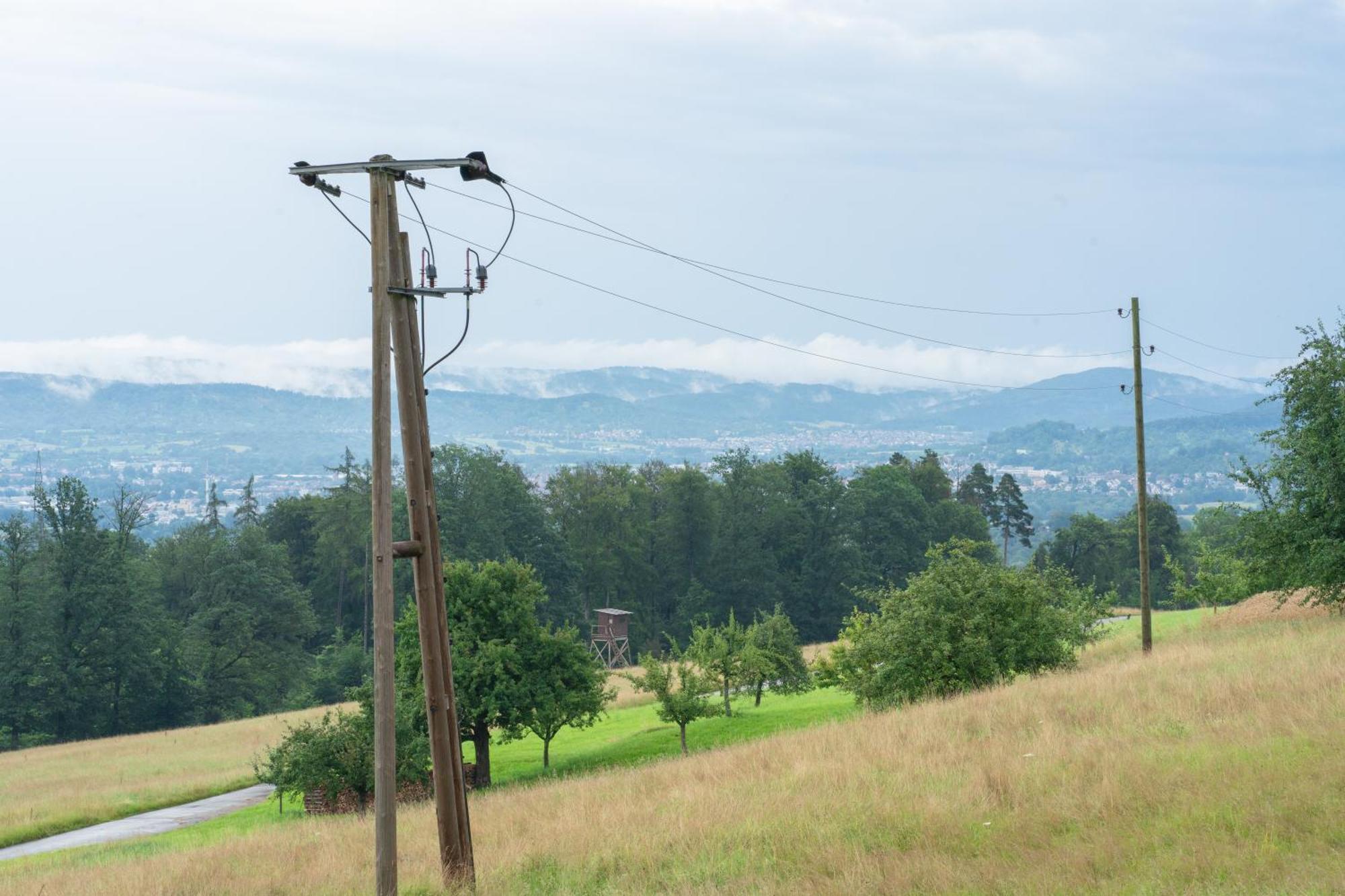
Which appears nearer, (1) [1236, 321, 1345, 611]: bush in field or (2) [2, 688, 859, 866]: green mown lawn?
(2) [2, 688, 859, 866]: green mown lawn

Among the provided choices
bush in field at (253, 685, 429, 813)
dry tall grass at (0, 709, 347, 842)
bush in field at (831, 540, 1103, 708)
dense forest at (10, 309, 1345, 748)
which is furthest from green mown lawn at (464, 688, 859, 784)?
dense forest at (10, 309, 1345, 748)

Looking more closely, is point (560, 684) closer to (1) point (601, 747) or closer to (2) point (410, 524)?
(1) point (601, 747)

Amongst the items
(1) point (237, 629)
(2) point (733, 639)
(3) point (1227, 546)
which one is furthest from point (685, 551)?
(3) point (1227, 546)

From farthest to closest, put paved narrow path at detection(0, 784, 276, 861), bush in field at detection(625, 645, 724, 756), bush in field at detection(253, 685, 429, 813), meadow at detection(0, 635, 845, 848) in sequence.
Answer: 1. meadow at detection(0, 635, 845, 848)
2. bush in field at detection(625, 645, 724, 756)
3. bush in field at detection(253, 685, 429, 813)
4. paved narrow path at detection(0, 784, 276, 861)

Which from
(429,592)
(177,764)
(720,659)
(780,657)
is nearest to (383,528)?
(429,592)

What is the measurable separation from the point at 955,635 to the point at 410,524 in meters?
19.1

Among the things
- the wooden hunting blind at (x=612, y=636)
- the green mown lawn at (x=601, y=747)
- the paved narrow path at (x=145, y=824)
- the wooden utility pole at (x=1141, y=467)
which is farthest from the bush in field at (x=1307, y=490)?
the wooden hunting blind at (x=612, y=636)

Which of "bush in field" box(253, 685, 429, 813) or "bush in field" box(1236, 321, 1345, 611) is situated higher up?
"bush in field" box(1236, 321, 1345, 611)

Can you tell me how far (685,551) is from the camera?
101 m

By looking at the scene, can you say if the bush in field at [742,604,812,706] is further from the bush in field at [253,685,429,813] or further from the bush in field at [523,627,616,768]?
the bush in field at [253,685,429,813]

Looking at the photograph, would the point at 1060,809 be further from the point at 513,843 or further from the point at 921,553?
the point at 921,553

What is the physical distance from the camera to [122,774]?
146 ft

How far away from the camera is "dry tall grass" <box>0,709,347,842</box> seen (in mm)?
Result: 34906

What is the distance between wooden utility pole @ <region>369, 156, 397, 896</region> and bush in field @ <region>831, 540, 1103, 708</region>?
1801 cm
